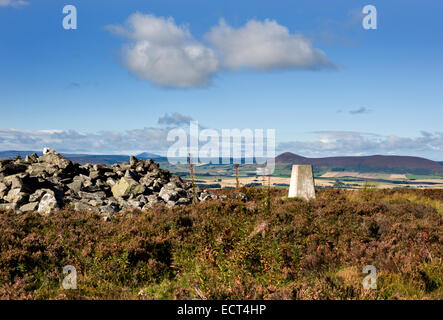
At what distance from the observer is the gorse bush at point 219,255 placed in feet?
19.7

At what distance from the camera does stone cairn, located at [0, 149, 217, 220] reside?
1344 cm

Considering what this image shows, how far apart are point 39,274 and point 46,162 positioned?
12269 millimetres

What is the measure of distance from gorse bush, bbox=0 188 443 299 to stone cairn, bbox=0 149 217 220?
151 centimetres

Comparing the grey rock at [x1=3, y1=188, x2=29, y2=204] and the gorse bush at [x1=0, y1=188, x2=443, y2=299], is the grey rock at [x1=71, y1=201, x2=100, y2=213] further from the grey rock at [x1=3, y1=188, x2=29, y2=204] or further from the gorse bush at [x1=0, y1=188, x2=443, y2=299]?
the grey rock at [x1=3, y1=188, x2=29, y2=204]

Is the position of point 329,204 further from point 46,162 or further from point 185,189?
point 46,162

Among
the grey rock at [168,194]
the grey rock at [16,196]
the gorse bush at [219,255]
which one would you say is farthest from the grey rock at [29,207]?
the grey rock at [168,194]

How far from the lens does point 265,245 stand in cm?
792

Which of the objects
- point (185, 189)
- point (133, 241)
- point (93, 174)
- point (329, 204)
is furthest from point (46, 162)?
point (329, 204)

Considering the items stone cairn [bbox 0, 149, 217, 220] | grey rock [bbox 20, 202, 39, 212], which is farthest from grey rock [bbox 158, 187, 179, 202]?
grey rock [bbox 20, 202, 39, 212]

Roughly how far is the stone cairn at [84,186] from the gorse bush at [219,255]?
4.96 ft

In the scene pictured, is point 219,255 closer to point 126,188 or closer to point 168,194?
point 168,194

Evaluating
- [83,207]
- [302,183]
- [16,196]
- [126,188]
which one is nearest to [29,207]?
[16,196]

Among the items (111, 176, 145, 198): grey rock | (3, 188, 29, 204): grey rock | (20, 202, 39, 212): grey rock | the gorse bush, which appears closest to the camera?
the gorse bush

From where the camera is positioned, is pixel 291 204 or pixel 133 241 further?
pixel 291 204
